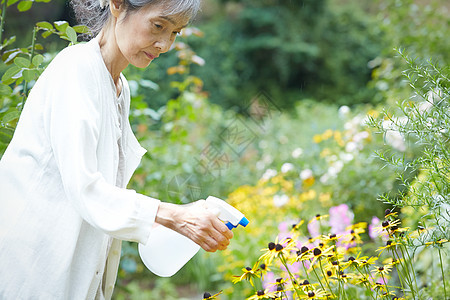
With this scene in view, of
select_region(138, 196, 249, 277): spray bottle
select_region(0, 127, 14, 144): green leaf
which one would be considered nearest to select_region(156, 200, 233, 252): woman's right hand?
select_region(138, 196, 249, 277): spray bottle

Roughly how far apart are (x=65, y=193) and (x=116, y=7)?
464 mm

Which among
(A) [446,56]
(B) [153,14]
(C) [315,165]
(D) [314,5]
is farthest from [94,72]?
(D) [314,5]

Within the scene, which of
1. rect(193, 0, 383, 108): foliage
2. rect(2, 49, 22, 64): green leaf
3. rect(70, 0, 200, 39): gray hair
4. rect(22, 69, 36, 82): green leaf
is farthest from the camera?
rect(193, 0, 383, 108): foliage

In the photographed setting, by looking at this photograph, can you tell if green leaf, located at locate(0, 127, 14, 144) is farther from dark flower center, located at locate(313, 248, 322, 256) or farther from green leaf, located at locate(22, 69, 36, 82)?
dark flower center, located at locate(313, 248, 322, 256)

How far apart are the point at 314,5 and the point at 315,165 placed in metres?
5.75

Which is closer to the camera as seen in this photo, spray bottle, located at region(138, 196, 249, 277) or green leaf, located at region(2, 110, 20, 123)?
spray bottle, located at region(138, 196, 249, 277)

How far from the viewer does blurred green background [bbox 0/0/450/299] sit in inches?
127

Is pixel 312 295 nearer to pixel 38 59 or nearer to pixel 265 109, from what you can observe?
pixel 38 59

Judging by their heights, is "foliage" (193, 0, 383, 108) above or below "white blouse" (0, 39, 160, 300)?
below

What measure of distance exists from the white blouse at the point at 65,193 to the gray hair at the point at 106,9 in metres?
0.14

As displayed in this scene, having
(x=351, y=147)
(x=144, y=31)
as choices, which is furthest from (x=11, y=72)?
(x=351, y=147)

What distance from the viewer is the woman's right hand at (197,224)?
108cm

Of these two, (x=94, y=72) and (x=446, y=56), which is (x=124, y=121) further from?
(x=446, y=56)

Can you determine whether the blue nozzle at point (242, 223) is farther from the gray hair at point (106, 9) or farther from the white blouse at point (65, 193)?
the gray hair at point (106, 9)
